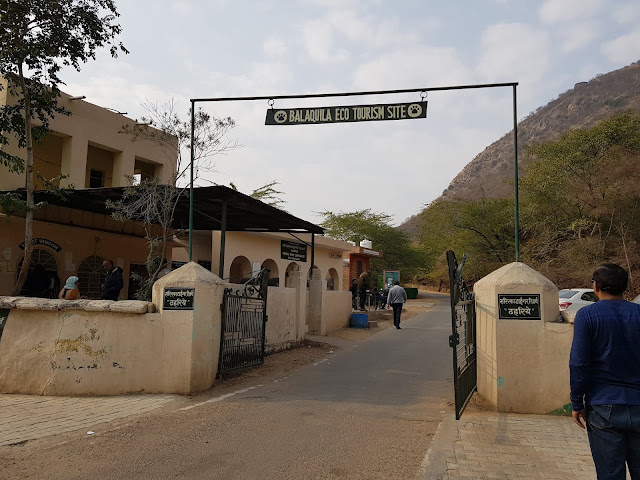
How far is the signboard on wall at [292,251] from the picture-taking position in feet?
53.9

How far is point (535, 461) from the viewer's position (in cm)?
477

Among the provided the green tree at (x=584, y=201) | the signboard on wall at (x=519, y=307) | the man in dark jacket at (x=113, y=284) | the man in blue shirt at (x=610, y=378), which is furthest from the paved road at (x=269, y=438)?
the green tree at (x=584, y=201)

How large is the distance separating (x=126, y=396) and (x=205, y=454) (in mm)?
3061

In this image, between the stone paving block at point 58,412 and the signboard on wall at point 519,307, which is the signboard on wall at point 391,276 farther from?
the stone paving block at point 58,412

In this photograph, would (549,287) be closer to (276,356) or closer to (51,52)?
(276,356)

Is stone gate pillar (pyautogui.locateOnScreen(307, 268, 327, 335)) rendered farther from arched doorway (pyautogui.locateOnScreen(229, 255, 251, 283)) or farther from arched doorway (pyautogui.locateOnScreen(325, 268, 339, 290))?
arched doorway (pyautogui.locateOnScreen(325, 268, 339, 290))

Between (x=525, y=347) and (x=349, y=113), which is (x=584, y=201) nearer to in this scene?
(x=349, y=113)

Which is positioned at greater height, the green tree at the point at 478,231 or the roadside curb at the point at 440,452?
the green tree at the point at 478,231

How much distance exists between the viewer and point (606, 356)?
10.5ft

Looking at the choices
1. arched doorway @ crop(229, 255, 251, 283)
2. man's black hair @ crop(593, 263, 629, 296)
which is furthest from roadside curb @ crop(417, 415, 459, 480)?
arched doorway @ crop(229, 255, 251, 283)

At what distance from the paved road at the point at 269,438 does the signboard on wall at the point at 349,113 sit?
432cm

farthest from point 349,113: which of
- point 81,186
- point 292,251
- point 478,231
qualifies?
point 478,231

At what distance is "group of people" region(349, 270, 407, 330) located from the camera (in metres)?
18.7

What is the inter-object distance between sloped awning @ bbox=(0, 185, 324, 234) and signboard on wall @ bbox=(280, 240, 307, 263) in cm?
70
